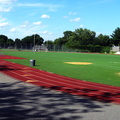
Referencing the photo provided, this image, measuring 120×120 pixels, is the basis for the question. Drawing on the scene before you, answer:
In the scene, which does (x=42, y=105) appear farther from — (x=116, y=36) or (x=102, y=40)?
(x=102, y=40)

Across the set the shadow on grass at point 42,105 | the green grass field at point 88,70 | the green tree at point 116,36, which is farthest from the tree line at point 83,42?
the shadow on grass at point 42,105

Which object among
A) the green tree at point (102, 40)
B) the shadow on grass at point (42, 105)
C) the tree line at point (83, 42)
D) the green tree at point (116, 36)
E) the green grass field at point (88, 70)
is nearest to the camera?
the shadow on grass at point (42, 105)

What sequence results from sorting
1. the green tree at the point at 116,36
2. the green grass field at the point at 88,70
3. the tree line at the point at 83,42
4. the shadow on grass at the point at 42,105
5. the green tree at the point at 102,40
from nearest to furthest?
the shadow on grass at the point at 42,105 → the green grass field at the point at 88,70 → the tree line at the point at 83,42 → the green tree at the point at 116,36 → the green tree at the point at 102,40

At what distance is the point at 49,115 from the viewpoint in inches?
217

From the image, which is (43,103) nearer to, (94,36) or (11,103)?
(11,103)

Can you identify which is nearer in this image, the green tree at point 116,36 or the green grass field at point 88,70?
the green grass field at point 88,70

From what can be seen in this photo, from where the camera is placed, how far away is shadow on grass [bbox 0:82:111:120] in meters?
5.45

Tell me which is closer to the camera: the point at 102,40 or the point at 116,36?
the point at 116,36

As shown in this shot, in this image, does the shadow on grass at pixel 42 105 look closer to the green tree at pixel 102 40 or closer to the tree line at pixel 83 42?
the tree line at pixel 83 42

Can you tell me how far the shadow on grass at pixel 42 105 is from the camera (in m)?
5.45

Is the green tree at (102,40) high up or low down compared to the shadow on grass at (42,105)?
up

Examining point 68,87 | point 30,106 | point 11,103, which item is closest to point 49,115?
point 30,106

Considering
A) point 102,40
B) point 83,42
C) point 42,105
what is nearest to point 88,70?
point 42,105

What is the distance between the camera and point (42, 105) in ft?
21.1
